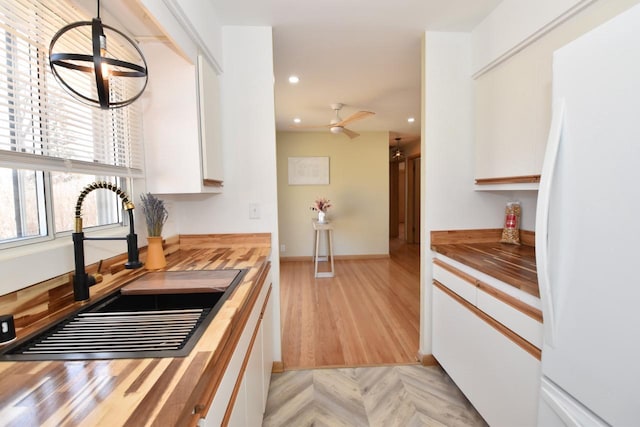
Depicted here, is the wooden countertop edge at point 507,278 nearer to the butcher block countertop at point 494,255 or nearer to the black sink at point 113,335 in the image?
the butcher block countertop at point 494,255

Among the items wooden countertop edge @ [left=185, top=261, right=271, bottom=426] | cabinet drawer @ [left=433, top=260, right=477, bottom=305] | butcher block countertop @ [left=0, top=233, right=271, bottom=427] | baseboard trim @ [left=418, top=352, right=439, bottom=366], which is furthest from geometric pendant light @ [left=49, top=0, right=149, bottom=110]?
baseboard trim @ [left=418, top=352, right=439, bottom=366]

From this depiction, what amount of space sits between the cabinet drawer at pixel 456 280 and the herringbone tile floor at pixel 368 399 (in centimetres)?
71

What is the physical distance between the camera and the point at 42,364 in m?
0.69

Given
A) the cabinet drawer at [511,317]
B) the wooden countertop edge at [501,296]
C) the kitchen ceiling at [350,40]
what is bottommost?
the cabinet drawer at [511,317]

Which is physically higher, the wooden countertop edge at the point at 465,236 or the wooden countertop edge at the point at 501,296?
the wooden countertop edge at the point at 465,236

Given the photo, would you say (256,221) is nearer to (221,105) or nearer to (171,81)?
(221,105)

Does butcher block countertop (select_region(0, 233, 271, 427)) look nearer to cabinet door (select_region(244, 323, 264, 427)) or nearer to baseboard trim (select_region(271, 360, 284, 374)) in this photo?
cabinet door (select_region(244, 323, 264, 427))

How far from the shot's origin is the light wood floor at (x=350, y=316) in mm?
2309

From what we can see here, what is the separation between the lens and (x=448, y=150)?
6.96 feet

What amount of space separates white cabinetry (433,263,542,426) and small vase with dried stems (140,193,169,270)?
1.75 m

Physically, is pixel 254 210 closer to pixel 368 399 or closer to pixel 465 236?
pixel 368 399

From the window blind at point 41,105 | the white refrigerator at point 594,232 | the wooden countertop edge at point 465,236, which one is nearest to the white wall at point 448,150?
the wooden countertop edge at point 465,236

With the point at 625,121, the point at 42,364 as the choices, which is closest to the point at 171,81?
the point at 42,364

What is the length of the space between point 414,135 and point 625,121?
552 cm
